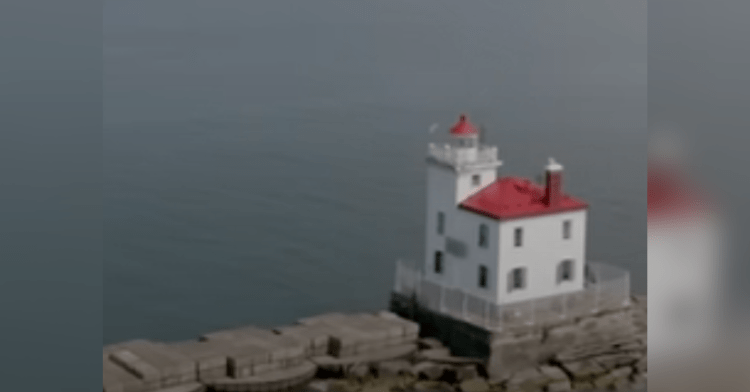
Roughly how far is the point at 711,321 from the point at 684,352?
68mm

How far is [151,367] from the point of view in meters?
7.61

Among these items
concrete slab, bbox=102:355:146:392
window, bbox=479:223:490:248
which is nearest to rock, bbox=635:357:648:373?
window, bbox=479:223:490:248

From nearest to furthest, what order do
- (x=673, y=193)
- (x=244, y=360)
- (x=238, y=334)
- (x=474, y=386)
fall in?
(x=673, y=193) → (x=244, y=360) → (x=474, y=386) → (x=238, y=334)

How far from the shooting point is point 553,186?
8617 millimetres

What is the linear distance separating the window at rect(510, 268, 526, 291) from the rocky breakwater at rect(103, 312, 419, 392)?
0.76 metres

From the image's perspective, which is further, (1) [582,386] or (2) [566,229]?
(2) [566,229]

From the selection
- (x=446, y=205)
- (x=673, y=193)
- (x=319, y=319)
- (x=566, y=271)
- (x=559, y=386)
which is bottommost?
(x=559, y=386)

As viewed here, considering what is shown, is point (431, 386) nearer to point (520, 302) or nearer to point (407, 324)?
point (407, 324)

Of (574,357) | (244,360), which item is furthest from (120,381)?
(574,357)

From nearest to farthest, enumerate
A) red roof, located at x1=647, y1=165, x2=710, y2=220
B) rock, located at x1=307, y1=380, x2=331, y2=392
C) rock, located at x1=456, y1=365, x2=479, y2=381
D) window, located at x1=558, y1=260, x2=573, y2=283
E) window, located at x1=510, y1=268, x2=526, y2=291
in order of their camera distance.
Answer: red roof, located at x1=647, y1=165, x2=710, y2=220, rock, located at x1=307, y1=380, x2=331, y2=392, rock, located at x1=456, y1=365, x2=479, y2=381, window, located at x1=510, y1=268, x2=526, y2=291, window, located at x1=558, y1=260, x2=573, y2=283

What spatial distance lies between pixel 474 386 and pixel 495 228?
3.69 feet

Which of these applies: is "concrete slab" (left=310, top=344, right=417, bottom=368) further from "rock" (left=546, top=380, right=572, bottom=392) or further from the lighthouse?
"rock" (left=546, top=380, right=572, bottom=392)

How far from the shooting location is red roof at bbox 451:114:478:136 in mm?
8711

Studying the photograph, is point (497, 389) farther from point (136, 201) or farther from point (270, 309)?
point (136, 201)
